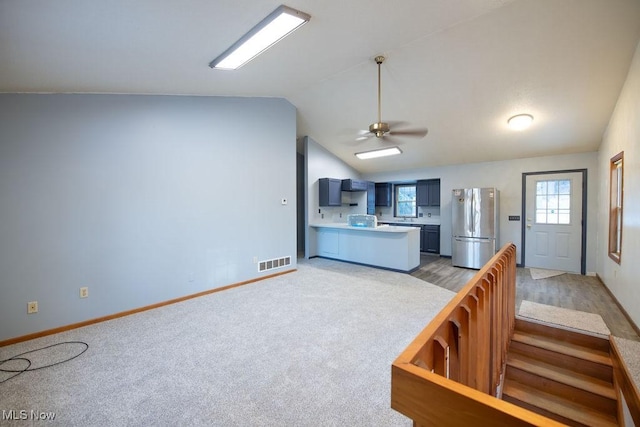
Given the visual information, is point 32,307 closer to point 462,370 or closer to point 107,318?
point 107,318

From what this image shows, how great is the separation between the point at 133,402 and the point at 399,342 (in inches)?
84.0

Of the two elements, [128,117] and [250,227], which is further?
[250,227]

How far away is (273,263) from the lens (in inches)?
190

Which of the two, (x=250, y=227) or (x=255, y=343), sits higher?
(x=250, y=227)

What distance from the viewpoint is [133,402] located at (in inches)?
72.1

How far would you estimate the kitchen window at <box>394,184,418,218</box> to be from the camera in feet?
25.0

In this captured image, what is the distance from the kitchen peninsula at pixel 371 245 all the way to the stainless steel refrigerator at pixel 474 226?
1.03 metres

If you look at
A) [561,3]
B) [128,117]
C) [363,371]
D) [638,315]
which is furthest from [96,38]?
[638,315]

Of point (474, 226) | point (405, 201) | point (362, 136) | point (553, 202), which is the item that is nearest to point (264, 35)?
point (362, 136)

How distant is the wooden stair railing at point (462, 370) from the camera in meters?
0.66

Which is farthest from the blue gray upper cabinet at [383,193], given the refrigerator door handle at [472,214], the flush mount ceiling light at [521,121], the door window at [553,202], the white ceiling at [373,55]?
the flush mount ceiling light at [521,121]

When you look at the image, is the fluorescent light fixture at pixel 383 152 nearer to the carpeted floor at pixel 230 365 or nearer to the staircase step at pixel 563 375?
the carpeted floor at pixel 230 365

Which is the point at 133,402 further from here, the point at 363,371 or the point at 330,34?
the point at 330,34

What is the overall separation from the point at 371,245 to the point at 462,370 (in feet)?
14.2
